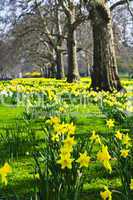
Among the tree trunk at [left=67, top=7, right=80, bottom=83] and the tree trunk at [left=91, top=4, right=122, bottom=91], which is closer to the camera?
the tree trunk at [left=91, top=4, right=122, bottom=91]

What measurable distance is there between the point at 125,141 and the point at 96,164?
1724mm

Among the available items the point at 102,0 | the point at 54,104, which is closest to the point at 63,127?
the point at 54,104

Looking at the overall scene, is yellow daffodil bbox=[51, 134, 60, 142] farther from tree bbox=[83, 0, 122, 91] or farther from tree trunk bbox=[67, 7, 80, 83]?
tree trunk bbox=[67, 7, 80, 83]

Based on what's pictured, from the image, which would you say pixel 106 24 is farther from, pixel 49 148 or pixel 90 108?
pixel 49 148

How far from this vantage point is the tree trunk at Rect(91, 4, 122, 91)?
46.9ft

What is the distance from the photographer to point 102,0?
14086 mm

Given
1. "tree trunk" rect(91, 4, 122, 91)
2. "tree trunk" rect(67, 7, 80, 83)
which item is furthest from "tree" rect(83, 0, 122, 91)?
"tree trunk" rect(67, 7, 80, 83)

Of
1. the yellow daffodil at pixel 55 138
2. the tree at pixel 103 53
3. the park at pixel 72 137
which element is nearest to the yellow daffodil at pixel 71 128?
the park at pixel 72 137

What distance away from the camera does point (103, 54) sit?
569 inches

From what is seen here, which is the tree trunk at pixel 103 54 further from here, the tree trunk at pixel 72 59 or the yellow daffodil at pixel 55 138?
the yellow daffodil at pixel 55 138

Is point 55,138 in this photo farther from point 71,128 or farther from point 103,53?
point 103,53

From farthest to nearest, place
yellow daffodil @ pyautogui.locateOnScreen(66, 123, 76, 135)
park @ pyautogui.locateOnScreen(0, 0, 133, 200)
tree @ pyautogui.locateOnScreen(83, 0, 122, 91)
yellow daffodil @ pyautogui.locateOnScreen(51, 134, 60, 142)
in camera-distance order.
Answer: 1. tree @ pyautogui.locateOnScreen(83, 0, 122, 91)
2. yellow daffodil @ pyautogui.locateOnScreen(51, 134, 60, 142)
3. yellow daffodil @ pyautogui.locateOnScreen(66, 123, 76, 135)
4. park @ pyautogui.locateOnScreen(0, 0, 133, 200)

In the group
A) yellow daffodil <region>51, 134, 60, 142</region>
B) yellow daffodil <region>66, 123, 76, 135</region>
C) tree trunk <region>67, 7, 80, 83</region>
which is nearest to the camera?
yellow daffodil <region>66, 123, 76, 135</region>

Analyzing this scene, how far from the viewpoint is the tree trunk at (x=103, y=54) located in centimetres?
1429
